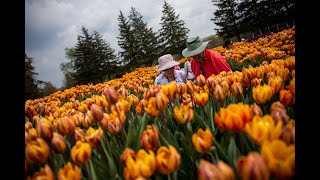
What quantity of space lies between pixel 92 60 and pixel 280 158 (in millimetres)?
44518

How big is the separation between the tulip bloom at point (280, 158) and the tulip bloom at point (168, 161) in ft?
1.21

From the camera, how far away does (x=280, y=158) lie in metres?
0.86

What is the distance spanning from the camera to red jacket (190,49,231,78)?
18.9 ft

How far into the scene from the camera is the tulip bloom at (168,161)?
3.54 ft

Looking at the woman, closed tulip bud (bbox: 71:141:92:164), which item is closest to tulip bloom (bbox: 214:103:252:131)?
closed tulip bud (bbox: 71:141:92:164)

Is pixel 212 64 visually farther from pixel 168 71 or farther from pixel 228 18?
pixel 228 18

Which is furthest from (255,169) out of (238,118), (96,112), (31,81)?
(31,81)

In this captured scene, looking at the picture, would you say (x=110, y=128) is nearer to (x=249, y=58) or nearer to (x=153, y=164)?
(x=153, y=164)

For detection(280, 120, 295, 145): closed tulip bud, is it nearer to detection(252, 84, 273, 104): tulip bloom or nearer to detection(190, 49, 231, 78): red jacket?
detection(252, 84, 273, 104): tulip bloom

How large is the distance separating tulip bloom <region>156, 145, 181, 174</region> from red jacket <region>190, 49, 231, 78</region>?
4.73 m

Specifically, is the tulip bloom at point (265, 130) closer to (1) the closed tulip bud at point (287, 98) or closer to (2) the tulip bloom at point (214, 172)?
(2) the tulip bloom at point (214, 172)

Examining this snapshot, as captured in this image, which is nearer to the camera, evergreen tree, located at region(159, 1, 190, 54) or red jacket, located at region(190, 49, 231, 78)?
red jacket, located at region(190, 49, 231, 78)

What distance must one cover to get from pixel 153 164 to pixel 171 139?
0.49 meters
